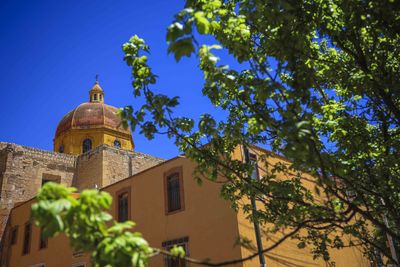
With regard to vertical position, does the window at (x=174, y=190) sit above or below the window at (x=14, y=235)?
below

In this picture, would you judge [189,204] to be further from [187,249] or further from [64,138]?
[64,138]

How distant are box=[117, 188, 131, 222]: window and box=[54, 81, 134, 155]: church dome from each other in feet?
48.6

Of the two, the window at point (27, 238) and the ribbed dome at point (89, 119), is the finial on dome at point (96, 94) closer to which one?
the ribbed dome at point (89, 119)

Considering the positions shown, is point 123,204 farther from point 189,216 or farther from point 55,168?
point 55,168

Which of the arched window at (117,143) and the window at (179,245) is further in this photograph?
the arched window at (117,143)

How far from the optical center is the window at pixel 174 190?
14084 millimetres

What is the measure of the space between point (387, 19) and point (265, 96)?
2.03 meters

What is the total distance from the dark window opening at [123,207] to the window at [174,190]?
2.68m

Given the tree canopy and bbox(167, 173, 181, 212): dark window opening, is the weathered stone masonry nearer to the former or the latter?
bbox(167, 173, 181, 212): dark window opening

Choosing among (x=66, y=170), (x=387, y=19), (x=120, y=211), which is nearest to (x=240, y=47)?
(x=387, y=19)

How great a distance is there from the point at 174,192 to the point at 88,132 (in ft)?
64.0

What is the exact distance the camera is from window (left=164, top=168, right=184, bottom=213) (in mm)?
14084

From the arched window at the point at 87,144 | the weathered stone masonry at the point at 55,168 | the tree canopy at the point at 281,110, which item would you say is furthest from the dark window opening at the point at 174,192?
the arched window at the point at 87,144

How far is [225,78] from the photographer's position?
3.65 m
